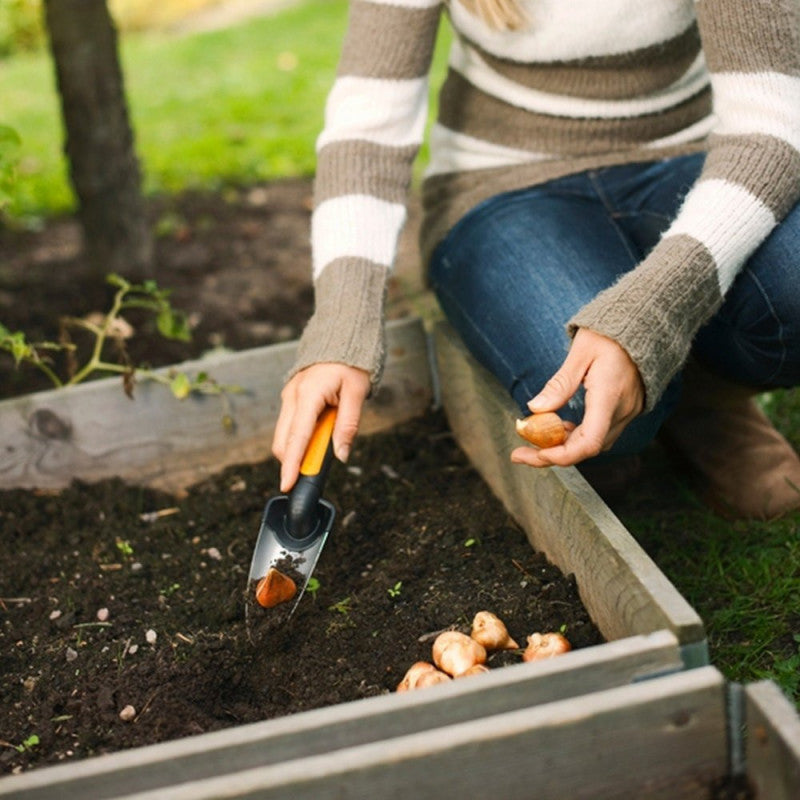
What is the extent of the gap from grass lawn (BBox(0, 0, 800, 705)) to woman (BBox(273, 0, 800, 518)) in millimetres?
137

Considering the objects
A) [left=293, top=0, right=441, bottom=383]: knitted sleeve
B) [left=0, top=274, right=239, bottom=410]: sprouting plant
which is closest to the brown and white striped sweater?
[left=293, top=0, right=441, bottom=383]: knitted sleeve

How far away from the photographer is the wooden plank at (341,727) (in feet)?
4.01

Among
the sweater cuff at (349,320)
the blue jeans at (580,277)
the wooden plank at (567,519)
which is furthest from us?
the blue jeans at (580,277)

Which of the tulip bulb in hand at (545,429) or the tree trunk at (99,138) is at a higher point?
the tulip bulb in hand at (545,429)

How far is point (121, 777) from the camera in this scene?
1.23 meters

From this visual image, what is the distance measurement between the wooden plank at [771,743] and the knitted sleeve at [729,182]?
0.50m

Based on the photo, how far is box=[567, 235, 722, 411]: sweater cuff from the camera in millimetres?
1573

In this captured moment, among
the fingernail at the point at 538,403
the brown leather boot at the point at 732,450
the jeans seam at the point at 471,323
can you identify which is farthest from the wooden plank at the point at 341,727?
the brown leather boot at the point at 732,450

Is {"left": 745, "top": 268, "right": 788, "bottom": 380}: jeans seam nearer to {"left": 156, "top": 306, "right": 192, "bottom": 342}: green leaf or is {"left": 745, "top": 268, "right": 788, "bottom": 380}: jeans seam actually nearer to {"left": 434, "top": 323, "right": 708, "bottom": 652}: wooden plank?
{"left": 434, "top": 323, "right": 708, "bottom": 652}: wooden plank

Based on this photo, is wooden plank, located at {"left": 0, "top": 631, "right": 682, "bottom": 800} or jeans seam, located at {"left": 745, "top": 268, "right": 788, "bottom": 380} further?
jeans seam, located at {"left": 745, "top": 268, "right": 788, "bottom": 380}

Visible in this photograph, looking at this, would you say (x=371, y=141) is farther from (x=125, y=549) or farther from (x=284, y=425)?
(x=125, y=549)

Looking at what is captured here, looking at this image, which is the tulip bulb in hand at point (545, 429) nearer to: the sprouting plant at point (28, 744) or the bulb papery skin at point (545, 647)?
the bulb papery skin at point (545, 647)

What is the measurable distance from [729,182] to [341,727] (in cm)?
105

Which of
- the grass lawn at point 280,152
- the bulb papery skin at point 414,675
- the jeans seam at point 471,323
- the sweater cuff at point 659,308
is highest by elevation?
the sweater cuff at point 659,308
